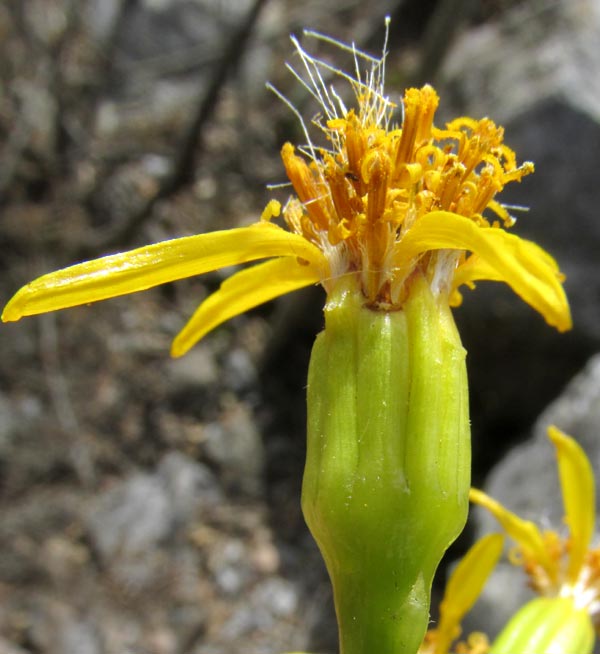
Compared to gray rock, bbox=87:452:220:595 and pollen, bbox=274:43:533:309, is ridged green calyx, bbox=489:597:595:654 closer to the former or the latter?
pollen, bbox=274:43:533:309

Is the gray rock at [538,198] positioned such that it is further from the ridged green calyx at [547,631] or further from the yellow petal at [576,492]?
the ridged green calyx at [547,631]

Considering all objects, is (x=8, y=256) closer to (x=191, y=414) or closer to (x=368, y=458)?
(x=191, y=414)

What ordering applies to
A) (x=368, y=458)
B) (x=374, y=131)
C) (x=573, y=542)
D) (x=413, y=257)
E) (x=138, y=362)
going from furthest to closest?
(x=138, y=362)
(x=573, y=542)
(x=374, y=131)
(x=413, y=257)
(x=368, y=458)

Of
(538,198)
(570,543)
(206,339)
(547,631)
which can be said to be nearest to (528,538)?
(570,543)

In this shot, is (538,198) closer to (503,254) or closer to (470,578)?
(470,578)

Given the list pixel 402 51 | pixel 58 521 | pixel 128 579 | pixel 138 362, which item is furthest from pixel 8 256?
pixel 402 51

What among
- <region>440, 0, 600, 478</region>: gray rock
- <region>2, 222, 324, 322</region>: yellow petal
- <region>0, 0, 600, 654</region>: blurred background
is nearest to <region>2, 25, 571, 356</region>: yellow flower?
<region>2, 222, 324, 322</region>: yellow petal

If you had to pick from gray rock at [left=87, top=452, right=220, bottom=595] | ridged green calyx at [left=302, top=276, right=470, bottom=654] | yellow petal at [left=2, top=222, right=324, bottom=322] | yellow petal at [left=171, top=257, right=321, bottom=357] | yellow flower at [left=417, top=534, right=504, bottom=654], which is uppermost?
yellow petal at [left=2, top=222, right=324, bottom=322]
